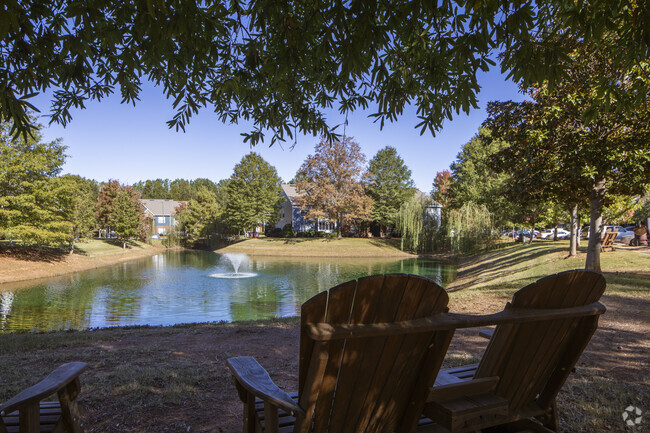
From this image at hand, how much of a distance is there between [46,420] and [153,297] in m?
14.1

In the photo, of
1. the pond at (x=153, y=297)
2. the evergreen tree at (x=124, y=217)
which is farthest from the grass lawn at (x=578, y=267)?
the evergreen tree at (x=124, y=217)

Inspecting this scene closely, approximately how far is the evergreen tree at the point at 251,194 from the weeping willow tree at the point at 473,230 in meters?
25.3

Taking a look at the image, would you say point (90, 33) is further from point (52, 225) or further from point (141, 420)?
point (52, 225)

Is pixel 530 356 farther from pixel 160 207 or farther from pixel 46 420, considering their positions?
pixel 160 207

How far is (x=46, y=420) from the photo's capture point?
1906 millimetres

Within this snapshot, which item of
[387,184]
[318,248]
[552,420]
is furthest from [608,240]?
[387,184]

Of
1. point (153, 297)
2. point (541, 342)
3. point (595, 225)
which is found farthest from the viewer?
point (153, 297)

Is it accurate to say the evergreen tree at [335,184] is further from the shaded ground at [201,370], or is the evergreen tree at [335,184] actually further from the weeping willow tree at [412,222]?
the shaded ground at [201,370]

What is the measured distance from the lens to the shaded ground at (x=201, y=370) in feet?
9.24

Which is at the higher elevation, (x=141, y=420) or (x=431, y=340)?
(x=431, y=340)

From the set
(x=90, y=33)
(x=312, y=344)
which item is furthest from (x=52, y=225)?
(x=312, y=344)

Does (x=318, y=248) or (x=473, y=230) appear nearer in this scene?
(x=473, y=230)

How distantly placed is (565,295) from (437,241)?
106ft

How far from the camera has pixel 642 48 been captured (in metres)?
2.77
